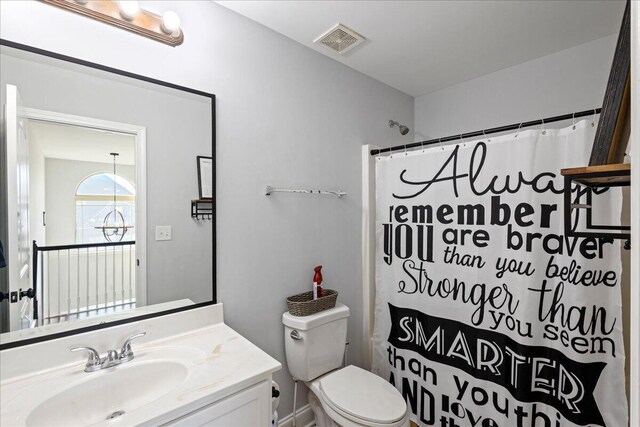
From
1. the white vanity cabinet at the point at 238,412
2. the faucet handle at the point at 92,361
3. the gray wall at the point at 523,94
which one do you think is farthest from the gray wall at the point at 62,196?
the gray wall at the point at 523,94

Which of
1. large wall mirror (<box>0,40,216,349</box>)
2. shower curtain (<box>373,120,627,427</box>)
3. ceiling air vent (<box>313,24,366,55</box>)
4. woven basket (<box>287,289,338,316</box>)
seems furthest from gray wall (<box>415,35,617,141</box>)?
large wall mirror (<box>0,40,216,349</box>)

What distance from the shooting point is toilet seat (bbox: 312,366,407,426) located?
1.48 meters

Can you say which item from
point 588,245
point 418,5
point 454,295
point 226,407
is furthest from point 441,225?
point 226,407

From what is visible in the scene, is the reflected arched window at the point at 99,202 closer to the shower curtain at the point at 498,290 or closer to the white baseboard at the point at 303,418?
the white baseboard at the point at 303,418

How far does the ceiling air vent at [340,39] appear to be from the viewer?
1783 mm

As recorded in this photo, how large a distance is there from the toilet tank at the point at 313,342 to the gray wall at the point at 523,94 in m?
1.69

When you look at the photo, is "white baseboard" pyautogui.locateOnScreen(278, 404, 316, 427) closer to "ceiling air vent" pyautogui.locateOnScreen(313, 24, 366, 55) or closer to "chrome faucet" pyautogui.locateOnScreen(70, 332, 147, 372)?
"chrome faucet" pyautogui.locateOnScreen(70, 332, 147, 372)

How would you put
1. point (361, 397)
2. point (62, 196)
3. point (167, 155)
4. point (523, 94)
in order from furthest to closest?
1. point (523, 94)
2. point (361, 397)
3. point (167, 155)
4. point (62, 196)

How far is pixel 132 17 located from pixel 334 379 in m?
1.91

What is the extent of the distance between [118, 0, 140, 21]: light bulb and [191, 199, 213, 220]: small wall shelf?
769 mm

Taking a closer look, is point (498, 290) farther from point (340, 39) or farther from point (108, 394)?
point (108, 394)

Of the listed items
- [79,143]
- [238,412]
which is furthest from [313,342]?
[79,143]

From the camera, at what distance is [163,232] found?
57.7 inches

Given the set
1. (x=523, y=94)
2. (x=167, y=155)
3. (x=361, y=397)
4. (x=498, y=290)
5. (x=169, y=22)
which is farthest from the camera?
(x=523, y=94)
